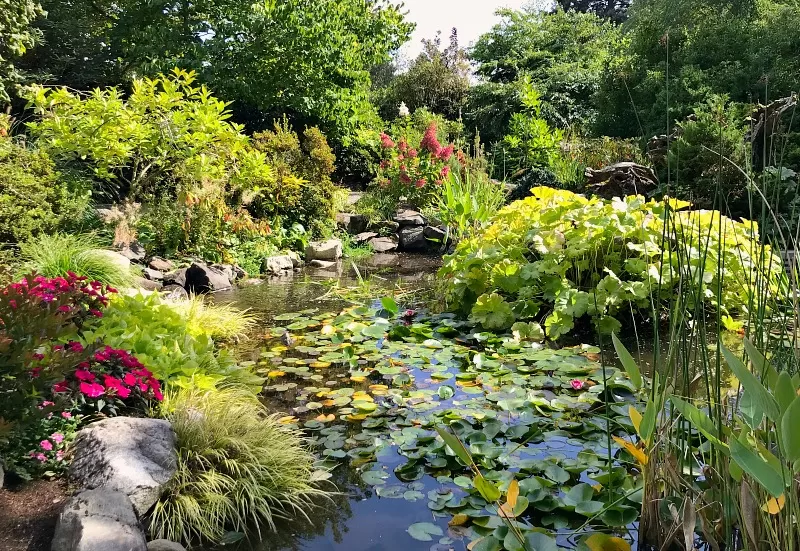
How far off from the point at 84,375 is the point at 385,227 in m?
7.98

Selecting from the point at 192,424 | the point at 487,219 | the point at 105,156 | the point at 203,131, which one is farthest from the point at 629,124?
the point at 192,424

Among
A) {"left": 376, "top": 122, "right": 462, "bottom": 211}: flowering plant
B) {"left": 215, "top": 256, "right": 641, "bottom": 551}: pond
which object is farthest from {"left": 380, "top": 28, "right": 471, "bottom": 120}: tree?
{"left": 215, "top": 256, "right": 641, "bottom": 551}: pond

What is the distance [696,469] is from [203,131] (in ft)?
19.1

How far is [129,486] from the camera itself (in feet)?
5.94

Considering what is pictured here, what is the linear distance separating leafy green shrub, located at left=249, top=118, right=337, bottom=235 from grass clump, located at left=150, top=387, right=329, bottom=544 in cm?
640

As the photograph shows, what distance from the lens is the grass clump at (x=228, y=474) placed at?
185 centimetres

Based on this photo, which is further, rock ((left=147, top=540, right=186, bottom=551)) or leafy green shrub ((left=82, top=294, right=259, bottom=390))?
leafy green shrub ((left=82, top=294, right=259, bottom=390))

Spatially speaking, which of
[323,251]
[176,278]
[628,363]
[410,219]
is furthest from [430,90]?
[628,363]

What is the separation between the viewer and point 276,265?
23.5ft

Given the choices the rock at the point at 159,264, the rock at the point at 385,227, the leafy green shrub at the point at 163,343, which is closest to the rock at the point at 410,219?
the rock at the point at 385,227

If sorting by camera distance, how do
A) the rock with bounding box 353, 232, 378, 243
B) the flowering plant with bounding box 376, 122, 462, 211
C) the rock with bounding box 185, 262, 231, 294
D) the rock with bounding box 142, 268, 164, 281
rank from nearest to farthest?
the rock with bounding box 142, 268, 164, 281 → the rock with bounding box 185, 262, 231, 294 → the rock with bounding box 353, 232, 378, 243 → the flowering plant with bounding box 376, 122, 462, 211

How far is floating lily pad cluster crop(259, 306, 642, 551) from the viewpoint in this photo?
1778 mm

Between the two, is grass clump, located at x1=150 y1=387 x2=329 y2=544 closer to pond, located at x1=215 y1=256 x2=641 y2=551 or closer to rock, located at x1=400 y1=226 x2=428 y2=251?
pond, located at x1=215 y1=256 x2=641 y2=551

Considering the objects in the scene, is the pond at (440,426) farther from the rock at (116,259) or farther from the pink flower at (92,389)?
the rock at (116,259)
